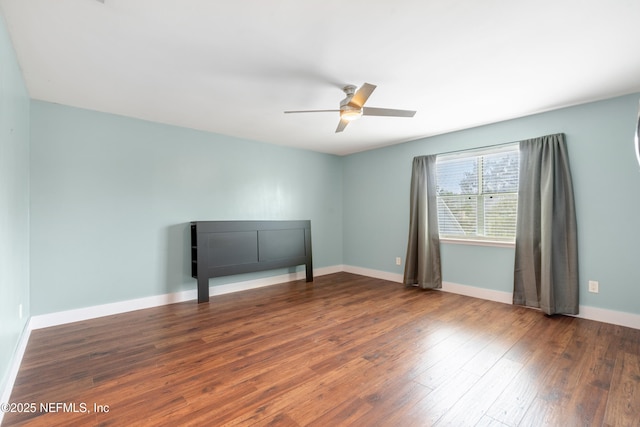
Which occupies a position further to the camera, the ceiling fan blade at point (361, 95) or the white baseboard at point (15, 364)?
the ceiling fan blade at point (361, 95)

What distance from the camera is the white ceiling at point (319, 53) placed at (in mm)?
Result: 1651

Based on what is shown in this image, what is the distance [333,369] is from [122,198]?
301cm

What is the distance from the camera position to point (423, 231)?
4.26 m

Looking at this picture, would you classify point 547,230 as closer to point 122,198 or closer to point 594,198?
point 594,198

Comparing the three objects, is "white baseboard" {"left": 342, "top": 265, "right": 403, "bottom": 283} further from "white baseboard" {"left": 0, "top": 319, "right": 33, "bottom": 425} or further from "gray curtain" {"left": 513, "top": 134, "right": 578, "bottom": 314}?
"white baseboard" {"left": 0, "top": 319, "right": 33, "bottom": 425}

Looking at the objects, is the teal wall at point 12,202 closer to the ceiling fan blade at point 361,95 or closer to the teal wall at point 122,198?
the teal wall at point 122,198

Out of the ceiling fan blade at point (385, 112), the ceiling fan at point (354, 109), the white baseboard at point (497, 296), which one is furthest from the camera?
the white baseboard at point (497, 296)

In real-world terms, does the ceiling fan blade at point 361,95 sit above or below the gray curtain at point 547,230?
above

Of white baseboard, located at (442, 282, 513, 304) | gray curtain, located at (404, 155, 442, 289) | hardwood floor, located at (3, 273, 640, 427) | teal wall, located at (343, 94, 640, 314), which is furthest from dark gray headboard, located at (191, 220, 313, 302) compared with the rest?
A: teal wall, located at (343, 94, 640, 314)

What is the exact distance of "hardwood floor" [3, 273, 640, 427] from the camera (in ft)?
5.29

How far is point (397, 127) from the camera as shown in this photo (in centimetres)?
384

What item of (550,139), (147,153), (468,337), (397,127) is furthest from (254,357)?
(550,139)

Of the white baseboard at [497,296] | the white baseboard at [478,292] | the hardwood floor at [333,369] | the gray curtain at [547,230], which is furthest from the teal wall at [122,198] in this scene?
the gray curtain at [547,230]

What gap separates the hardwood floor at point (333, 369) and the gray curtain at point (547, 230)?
0.26 meters
